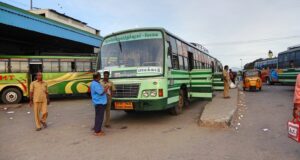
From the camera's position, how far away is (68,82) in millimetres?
17156

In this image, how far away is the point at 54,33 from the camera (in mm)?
21266

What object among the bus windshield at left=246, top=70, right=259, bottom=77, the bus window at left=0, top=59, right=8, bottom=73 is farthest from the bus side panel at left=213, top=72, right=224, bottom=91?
the bus window at left=0, top=59, right=8, bottom=73

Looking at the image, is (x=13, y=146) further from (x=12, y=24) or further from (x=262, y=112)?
(x=12, y=24)

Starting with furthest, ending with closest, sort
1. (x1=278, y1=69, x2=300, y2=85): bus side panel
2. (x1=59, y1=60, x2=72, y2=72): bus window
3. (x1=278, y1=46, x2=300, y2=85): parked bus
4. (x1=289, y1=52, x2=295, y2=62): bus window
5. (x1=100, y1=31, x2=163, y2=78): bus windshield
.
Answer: (x1=289, y1=52, x2=295, y2=62): bus window → (x1=278, y1=46, x2=300, y2=85): parked bus → (x1=278, y1=69, x2=300, y2=85): bus side panel → (x1=59, y1=60, x2=72, y2=72): bus window → (x1=100, y1=31, x2=163, y2=78): bus windshield

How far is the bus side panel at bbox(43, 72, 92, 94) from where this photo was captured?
16703 mm

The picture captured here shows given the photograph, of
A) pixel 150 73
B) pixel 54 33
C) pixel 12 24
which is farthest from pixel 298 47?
pixel 12 24

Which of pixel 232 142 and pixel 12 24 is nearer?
pixel 232 142

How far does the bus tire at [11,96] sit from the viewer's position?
15609 mm

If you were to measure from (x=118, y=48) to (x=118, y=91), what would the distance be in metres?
1.45

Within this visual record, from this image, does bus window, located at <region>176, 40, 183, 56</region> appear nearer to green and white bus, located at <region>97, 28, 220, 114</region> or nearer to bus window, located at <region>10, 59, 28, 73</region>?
green and white bus, located at <region>97, 28, 220, 114</region>

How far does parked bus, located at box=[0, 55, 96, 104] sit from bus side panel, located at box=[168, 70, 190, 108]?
9.01m

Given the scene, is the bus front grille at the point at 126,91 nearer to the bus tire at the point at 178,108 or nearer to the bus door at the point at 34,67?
the bus tire at the point at 178,108

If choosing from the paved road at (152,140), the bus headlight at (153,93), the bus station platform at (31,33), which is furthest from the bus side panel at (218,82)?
the bus headlight at (153,93)

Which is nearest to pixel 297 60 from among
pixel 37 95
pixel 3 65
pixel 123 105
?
pixel 123 105
